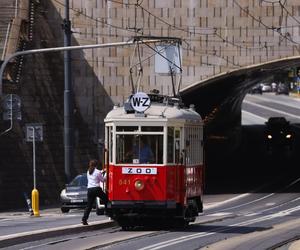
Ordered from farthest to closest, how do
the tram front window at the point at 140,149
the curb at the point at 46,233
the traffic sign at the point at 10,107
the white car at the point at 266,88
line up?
the white car at the point at 266,88 → the traffic sign at the point at 10,107 → the tram front window at the point at 140,149 → the curb at the point at 46,233

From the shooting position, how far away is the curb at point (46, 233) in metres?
19.0

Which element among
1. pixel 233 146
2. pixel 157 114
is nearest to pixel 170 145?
pixel 157 114

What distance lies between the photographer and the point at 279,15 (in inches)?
1709

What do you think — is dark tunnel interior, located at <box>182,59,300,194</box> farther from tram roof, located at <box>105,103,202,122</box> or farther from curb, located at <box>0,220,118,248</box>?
tram roof, located at <box>105,103,202,122</box>

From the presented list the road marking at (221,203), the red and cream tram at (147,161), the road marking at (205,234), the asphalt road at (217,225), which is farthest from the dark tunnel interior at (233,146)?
the red and cream tram at (147,161)

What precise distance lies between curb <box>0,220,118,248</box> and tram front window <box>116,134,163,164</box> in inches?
77.5

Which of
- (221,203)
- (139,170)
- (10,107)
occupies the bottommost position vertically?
(221,203)

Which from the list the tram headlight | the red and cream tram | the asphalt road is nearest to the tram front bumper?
the red and cream tram

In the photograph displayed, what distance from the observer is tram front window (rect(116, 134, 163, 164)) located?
2228 cm

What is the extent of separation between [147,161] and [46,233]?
311cm

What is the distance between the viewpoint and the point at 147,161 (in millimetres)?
22297

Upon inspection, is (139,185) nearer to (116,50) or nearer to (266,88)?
(116,50)

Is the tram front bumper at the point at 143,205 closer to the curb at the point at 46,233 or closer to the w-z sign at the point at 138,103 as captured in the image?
the curb at the point at 46,233

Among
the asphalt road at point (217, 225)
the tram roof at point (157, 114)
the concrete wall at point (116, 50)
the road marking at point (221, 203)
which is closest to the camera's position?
the asphalt road at point (217, 225)
